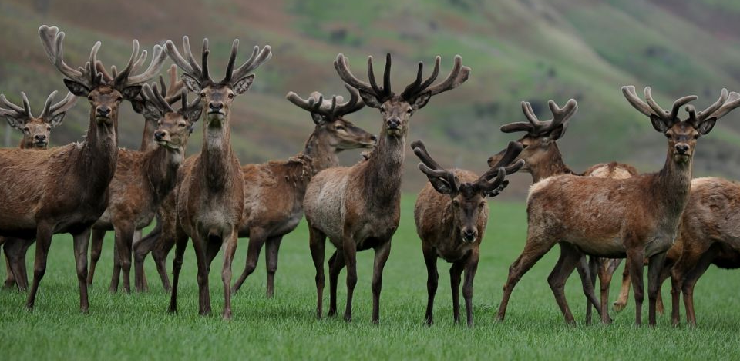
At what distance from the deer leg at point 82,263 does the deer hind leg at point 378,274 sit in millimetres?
3444

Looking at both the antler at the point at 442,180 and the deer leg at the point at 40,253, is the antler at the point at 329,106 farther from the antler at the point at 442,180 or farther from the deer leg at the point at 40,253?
the deer leg at the point at 40,253

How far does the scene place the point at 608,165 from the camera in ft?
55.3

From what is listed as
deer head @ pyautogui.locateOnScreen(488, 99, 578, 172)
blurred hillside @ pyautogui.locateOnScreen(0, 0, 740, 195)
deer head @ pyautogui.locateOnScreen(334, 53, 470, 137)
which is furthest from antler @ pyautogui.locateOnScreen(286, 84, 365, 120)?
blurred hillside @ pyautogui.locateOnScreen(0, 0, 740, 195)

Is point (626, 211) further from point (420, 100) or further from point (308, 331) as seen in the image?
point (308, 331)

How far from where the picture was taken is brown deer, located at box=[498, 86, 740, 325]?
45.0 feet

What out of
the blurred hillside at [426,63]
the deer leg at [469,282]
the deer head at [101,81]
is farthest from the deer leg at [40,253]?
the blurred hillside at [426,63]

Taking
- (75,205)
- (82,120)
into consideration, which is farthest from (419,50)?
(75,205)

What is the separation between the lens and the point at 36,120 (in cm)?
1891

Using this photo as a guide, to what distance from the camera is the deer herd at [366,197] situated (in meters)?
13.1

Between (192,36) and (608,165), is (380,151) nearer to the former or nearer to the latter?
(608,165)

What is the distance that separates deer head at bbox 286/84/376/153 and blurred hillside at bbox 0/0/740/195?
34.7m

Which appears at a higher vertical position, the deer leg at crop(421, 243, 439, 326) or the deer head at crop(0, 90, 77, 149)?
the deer head at crop(0, 90, 77, 149)

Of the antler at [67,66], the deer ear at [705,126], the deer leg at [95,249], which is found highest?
the antler at [67,66]

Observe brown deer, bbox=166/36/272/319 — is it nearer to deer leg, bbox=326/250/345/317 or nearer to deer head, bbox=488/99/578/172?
deer leg, bbox=326/250/345/317
